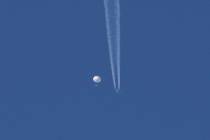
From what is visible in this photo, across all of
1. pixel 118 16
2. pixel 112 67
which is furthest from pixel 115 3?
pixel 112 67

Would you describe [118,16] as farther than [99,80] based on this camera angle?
No

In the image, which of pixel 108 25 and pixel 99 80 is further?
pixel 99 80

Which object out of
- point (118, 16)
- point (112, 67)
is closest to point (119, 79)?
point (112, 67)

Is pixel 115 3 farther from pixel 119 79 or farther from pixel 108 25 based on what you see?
pixel 119 79

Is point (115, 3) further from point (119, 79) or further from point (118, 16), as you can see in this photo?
point (119, 79)

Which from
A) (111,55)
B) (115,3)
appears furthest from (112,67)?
(115,3)

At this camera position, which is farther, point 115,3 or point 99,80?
point 99,80

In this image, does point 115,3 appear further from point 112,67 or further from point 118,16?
point 112,67
